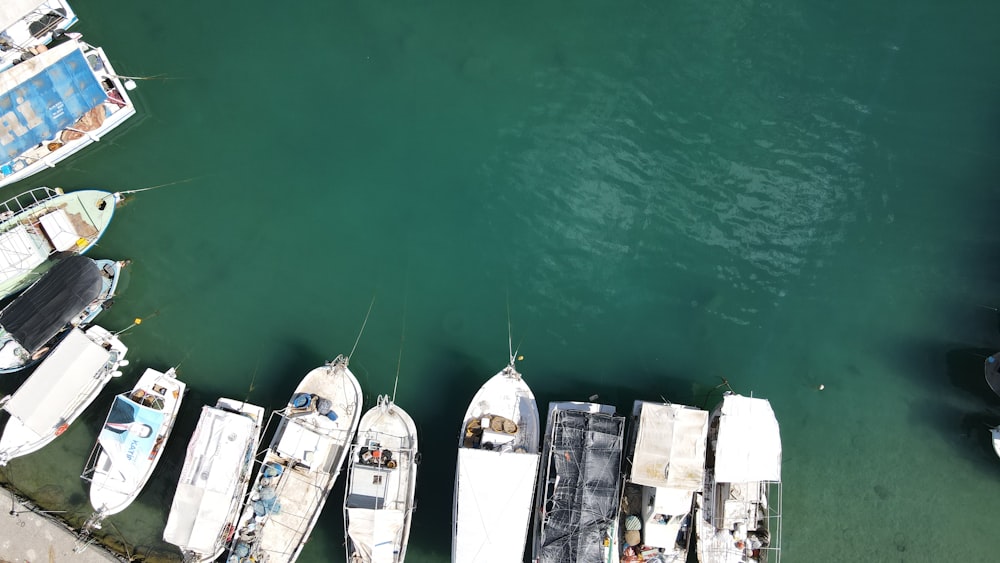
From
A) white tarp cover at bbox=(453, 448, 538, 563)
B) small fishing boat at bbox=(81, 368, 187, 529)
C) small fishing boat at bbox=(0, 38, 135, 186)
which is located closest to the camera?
white tarp cover at bbox=(453, 448, 538, 563)

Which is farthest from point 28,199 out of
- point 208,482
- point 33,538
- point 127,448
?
point 208,482

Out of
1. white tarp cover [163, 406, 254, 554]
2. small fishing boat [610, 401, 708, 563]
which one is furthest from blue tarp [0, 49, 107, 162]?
small fishing boat [610, 401, 708, 563]

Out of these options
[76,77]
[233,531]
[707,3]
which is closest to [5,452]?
[233,531]

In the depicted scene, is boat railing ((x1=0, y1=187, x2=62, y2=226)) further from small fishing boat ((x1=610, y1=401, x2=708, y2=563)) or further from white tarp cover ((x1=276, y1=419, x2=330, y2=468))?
small fishing boat ((x1=610, y1=401, x2=708, y2=563))

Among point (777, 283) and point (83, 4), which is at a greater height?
point (83, 4)

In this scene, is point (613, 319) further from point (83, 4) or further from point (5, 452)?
point (83, 4)

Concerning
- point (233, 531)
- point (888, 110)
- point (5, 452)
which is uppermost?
point (888, 110)
